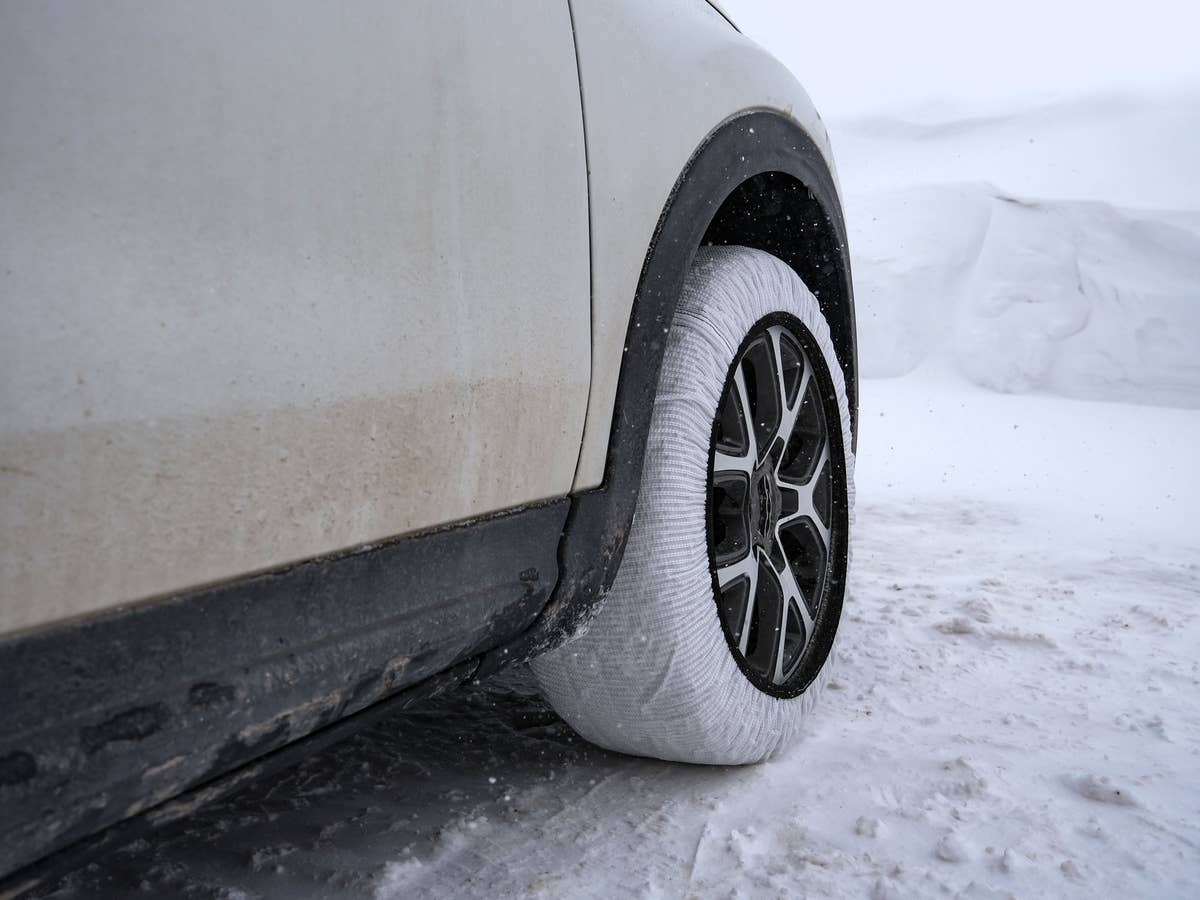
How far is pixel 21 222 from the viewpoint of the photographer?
70cm

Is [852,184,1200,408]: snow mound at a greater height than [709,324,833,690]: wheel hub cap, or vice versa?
[852,184,1200,408]: snow mound

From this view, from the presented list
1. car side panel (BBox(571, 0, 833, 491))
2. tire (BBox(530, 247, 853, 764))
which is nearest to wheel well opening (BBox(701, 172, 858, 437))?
tire (BBox(530, 247, 853, 764))

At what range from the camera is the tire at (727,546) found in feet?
5.08

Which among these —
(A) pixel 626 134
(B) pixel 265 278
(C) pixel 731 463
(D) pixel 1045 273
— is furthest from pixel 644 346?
(D) pixel 1045 273

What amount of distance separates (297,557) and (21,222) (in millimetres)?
383

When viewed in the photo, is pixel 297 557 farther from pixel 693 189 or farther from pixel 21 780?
pixel 693 189

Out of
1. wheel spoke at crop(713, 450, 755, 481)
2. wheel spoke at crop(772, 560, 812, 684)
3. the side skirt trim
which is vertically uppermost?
wheel spoke at crop(713, 450, 755, 481)

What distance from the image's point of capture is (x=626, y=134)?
1350 mm

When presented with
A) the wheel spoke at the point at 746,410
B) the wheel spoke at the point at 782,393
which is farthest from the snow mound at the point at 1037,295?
the wheel spoke at the point at 746,410

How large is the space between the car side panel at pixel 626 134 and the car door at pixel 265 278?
0.07 m

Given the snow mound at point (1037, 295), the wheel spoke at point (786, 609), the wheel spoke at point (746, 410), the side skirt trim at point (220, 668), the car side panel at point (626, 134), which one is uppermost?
the snow mound at point (1037, 295)

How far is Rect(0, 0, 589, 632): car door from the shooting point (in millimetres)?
722

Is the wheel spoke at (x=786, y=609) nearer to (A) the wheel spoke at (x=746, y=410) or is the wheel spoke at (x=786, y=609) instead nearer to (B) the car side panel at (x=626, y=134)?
(A) the wheel spoke at (x=746, y=410)

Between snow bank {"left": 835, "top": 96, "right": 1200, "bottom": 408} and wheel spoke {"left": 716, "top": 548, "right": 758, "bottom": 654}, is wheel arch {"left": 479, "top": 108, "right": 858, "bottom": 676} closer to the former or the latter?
wheel spoke {"left": 716, "top": 548, "right": 758, "bottom": 654}
